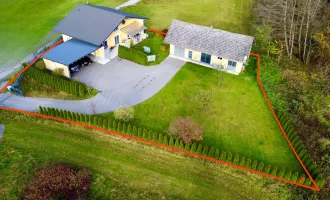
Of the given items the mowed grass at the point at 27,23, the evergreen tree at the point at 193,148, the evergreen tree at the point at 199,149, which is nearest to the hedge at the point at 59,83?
the mowed grass at the point at 27,23

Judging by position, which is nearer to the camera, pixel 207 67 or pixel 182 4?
pixel 207 67

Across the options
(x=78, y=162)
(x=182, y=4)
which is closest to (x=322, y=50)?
(x=182, y=4)

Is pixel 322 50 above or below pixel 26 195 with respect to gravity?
above

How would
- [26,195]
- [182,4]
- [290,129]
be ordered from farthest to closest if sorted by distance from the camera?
[182,4], [290,129], [26,195]

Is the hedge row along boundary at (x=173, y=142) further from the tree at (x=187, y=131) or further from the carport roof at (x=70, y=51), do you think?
the carport roof at (x=70, y=51)

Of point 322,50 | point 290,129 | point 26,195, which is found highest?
point 322,50

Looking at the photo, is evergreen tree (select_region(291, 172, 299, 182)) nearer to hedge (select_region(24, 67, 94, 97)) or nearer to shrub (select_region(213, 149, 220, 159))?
shrub (select_region(213, 149, 220, 159))

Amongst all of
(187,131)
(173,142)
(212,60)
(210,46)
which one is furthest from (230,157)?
(210,46)

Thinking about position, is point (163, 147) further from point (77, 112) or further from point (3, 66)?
point (3, 66)
